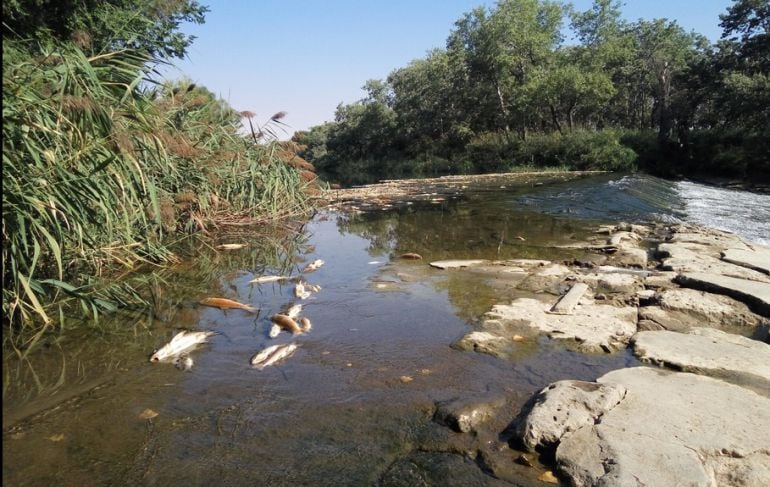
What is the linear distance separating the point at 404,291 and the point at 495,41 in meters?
36.2

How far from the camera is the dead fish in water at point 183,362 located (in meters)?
3.40

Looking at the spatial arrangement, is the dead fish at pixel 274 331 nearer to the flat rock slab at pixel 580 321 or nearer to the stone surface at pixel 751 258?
the flat rock slab at pixel 580 321

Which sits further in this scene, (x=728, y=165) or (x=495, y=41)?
(x=495, y=41)

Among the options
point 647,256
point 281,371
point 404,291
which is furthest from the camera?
point 647,256

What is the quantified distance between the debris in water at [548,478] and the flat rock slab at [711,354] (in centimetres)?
152

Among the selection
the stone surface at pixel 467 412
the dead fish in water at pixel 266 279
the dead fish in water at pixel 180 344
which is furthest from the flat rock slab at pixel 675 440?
the dead fish in water at pixel 266 279

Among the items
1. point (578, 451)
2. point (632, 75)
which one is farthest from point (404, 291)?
point (632, 75)

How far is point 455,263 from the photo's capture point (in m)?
6.35

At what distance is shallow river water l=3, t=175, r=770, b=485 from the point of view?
7.49 feet

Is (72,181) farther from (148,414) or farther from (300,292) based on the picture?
(300,292)

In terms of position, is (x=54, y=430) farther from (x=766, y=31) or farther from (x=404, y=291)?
(x=766, y=31)

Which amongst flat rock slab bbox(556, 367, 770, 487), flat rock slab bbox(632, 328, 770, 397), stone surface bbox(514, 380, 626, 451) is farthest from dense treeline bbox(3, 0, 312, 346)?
flat rock slab bbox(632, 328, 770, 397)

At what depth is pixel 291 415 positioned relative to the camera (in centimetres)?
275

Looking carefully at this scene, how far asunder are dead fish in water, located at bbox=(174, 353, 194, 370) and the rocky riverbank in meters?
1.92
